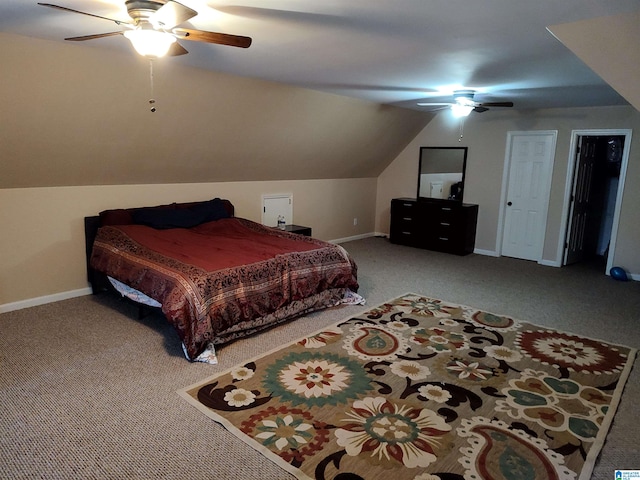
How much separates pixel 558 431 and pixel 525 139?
16.2 ft

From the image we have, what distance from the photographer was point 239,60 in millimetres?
3541

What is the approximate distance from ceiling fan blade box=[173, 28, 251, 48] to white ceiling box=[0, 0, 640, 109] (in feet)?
0.67

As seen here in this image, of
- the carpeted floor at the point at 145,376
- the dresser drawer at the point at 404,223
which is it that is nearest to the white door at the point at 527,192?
the carpeted floor at the point at 145,376

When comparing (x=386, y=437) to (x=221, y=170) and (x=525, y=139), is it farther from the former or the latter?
(x=525, y=139)

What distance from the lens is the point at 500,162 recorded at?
6621mm

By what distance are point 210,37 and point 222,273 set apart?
1792 millimetres

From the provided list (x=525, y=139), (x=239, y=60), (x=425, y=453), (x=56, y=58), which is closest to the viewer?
(x=425, y=453)

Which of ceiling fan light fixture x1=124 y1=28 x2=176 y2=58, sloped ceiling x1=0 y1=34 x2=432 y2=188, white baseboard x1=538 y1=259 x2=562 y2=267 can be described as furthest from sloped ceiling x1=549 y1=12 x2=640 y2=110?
white baseboard x1=538 y1=259 x2=562 y2=267

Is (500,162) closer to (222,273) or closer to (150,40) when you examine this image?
(222,273)

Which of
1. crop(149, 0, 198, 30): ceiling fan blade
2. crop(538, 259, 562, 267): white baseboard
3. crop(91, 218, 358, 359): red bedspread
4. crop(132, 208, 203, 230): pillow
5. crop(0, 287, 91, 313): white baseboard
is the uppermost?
crop(149, 0, 198, 30): ceiling fan blade

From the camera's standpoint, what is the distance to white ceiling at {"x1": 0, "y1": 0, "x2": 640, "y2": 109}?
2.29m

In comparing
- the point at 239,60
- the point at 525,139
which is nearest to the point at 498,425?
the point at 239,60

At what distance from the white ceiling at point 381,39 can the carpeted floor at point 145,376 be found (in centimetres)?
223

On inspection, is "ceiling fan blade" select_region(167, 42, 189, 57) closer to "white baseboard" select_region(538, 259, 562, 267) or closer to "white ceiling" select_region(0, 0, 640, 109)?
"white ceiling" select_region(0, 0, 640, 109)
